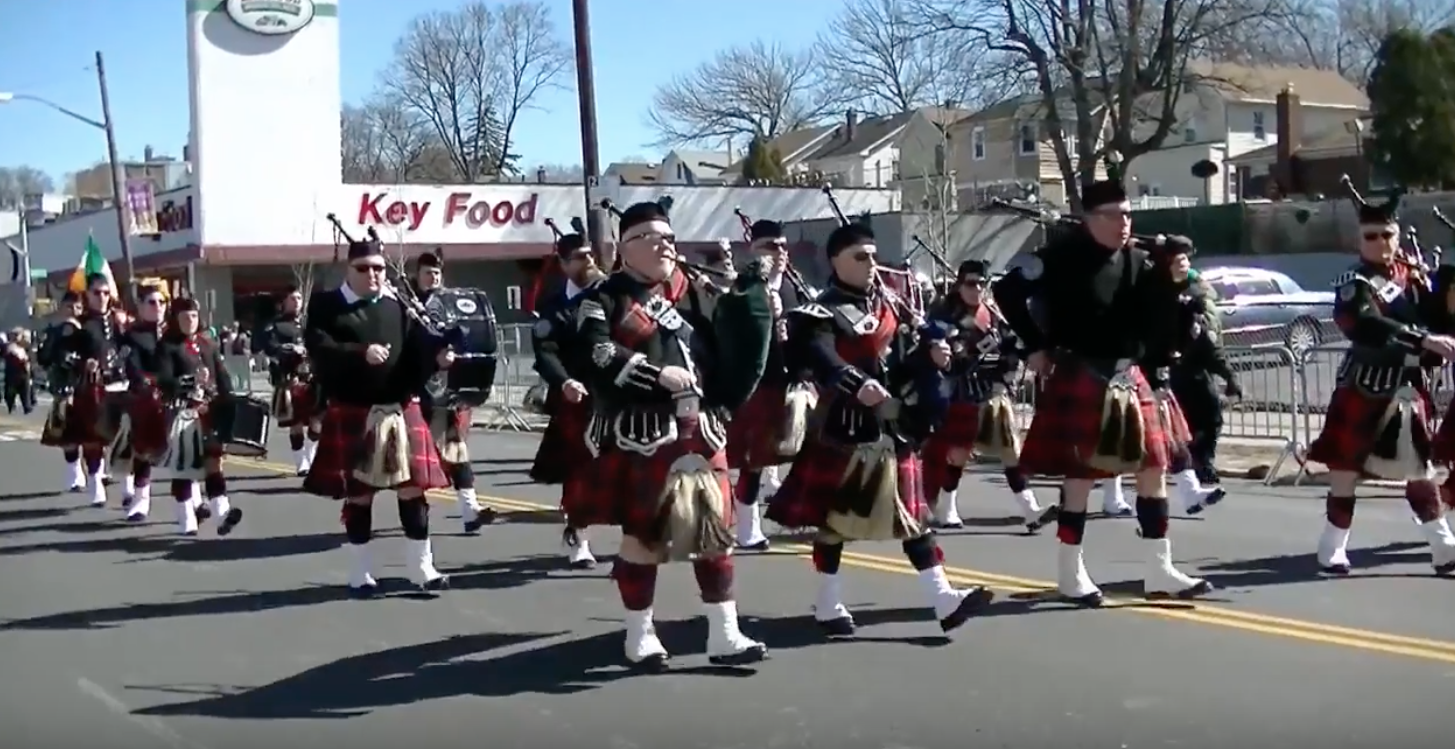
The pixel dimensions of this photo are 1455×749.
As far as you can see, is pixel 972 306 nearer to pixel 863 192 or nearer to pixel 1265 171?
pixel 863 192

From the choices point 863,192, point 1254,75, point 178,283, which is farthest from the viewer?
point 1254,75

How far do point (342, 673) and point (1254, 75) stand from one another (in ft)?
176

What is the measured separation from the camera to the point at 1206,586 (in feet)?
26.9

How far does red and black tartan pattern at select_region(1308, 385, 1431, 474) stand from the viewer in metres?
8.49

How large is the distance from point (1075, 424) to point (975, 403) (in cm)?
318

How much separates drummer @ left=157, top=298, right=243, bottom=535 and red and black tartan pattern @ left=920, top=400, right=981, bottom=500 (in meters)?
4.82

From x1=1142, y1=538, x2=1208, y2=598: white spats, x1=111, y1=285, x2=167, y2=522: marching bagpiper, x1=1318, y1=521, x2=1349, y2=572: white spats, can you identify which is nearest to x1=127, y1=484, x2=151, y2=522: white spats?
x1=111, y1=285, x2=167, y2=522: marching bagpiper

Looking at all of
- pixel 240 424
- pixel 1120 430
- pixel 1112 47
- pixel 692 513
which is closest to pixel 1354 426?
pixel 1120 430

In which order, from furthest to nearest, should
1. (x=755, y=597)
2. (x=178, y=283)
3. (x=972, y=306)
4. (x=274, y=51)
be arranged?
(x=178, y=283) → (x=274, y=51) → (x=972, y=306) → (x=755, y=597)

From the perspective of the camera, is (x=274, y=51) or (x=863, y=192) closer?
(x=274, y=51)

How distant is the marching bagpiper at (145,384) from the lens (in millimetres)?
12195

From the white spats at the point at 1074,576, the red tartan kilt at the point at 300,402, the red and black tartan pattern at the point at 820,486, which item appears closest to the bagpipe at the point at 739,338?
the red and black tartan pattern at the point at 820,486

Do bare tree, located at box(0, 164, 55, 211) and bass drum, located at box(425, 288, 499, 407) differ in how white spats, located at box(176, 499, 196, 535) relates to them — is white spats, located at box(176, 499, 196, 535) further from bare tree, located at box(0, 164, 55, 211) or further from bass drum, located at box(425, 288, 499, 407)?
bare tree, located at box(0, 164, 55, 211)

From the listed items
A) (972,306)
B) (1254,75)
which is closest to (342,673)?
(972,306)
